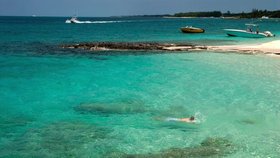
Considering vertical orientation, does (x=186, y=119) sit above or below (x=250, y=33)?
below

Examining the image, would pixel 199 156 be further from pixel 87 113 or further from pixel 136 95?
pixel 136 95

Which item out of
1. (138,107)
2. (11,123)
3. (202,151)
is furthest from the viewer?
(138,107)

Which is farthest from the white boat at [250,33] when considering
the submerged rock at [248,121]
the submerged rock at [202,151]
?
the submerged rock at [202,151]

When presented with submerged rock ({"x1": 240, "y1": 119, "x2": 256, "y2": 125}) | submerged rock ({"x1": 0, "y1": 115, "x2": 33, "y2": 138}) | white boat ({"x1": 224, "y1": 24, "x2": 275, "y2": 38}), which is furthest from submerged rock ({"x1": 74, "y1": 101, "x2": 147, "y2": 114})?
white boat ({"x1": 224, "y1": 24, "x2": 275, "y2": 38})

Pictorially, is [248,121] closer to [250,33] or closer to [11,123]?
[11,123]

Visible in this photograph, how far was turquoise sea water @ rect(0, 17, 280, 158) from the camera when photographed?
47.1 feet

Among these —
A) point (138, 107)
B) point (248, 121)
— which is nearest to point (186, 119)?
point (248, 121)

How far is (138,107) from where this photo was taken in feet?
65.1

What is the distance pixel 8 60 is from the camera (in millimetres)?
36344

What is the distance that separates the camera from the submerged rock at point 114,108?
1905 cm

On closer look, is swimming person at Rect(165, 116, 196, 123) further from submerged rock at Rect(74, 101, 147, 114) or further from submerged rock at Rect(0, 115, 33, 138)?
submerged rock at Rect(0, 115, 33, 138)

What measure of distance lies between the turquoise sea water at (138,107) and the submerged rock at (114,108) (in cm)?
4

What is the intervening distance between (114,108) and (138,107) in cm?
112

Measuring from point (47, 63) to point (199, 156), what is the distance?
920 inches
